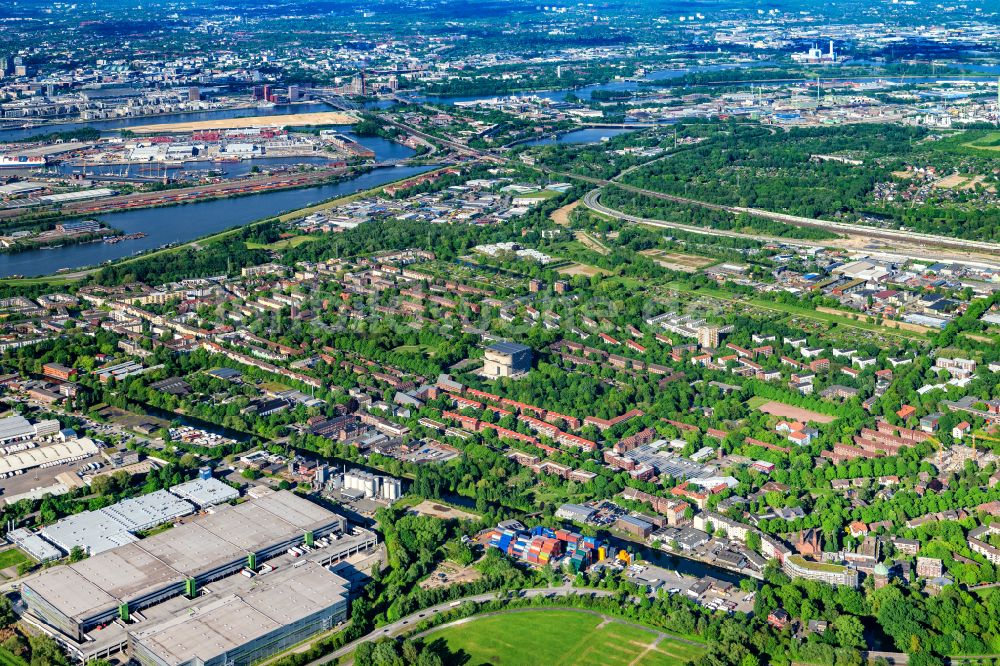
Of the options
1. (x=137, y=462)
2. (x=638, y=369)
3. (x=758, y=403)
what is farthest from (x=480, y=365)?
(x=137, y=462)

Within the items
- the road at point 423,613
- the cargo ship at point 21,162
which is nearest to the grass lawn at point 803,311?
the road at point 423,613

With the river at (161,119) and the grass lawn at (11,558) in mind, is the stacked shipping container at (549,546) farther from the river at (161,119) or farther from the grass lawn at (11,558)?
the river at (161,119)

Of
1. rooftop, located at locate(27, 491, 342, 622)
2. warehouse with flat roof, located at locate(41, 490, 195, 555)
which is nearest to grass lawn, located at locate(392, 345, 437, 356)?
rooftop, located at locate(27, 491, 342, 622)

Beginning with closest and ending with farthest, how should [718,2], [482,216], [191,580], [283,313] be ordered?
[191,580]
[283,313]
[482,216]
[718,2]

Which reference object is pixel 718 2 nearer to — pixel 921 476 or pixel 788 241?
pixel 788 241

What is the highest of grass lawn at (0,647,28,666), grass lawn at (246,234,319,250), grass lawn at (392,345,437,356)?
grass lawn at (0,647,28,666)

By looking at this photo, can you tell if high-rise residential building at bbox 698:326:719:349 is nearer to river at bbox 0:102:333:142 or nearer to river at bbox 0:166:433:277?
river at bbox 0:166:433:277

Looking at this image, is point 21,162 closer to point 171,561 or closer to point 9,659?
point 171,561
